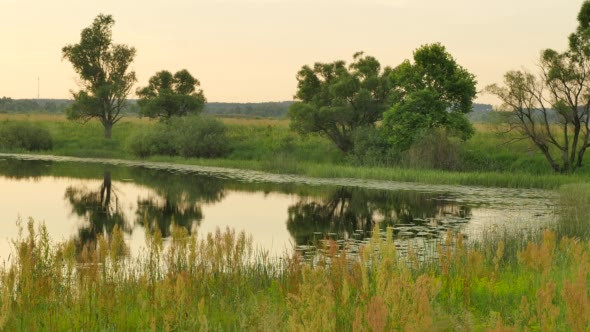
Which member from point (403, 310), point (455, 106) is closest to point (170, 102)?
point (455, 106)

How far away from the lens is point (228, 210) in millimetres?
29562

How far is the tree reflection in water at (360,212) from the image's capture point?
2435 centimetres

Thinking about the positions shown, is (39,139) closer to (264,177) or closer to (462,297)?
(264,177)

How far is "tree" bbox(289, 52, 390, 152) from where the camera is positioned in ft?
181

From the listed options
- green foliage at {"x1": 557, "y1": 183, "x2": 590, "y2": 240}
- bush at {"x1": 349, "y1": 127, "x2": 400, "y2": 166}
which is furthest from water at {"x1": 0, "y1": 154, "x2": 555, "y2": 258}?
bush at {"x1": 349, "y1": 127, "x2": 400, "y2": 166}

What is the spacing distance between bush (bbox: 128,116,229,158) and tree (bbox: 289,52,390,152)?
10.5m

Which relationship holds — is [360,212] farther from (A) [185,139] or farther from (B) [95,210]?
(A) [185,139]

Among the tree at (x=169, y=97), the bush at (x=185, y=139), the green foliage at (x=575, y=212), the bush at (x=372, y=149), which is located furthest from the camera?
the tree at (x=169, y=97)

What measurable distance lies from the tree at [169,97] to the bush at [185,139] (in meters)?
6.66

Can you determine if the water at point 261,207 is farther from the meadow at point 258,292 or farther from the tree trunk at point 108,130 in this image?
the tree trunk at point 108,130

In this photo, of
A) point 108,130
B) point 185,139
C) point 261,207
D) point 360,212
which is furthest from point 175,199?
point 108,130

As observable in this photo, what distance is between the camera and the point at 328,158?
5844 cm

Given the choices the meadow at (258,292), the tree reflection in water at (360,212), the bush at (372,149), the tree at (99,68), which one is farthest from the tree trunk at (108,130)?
the meadow at (258,292)

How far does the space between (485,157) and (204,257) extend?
4416 cm
